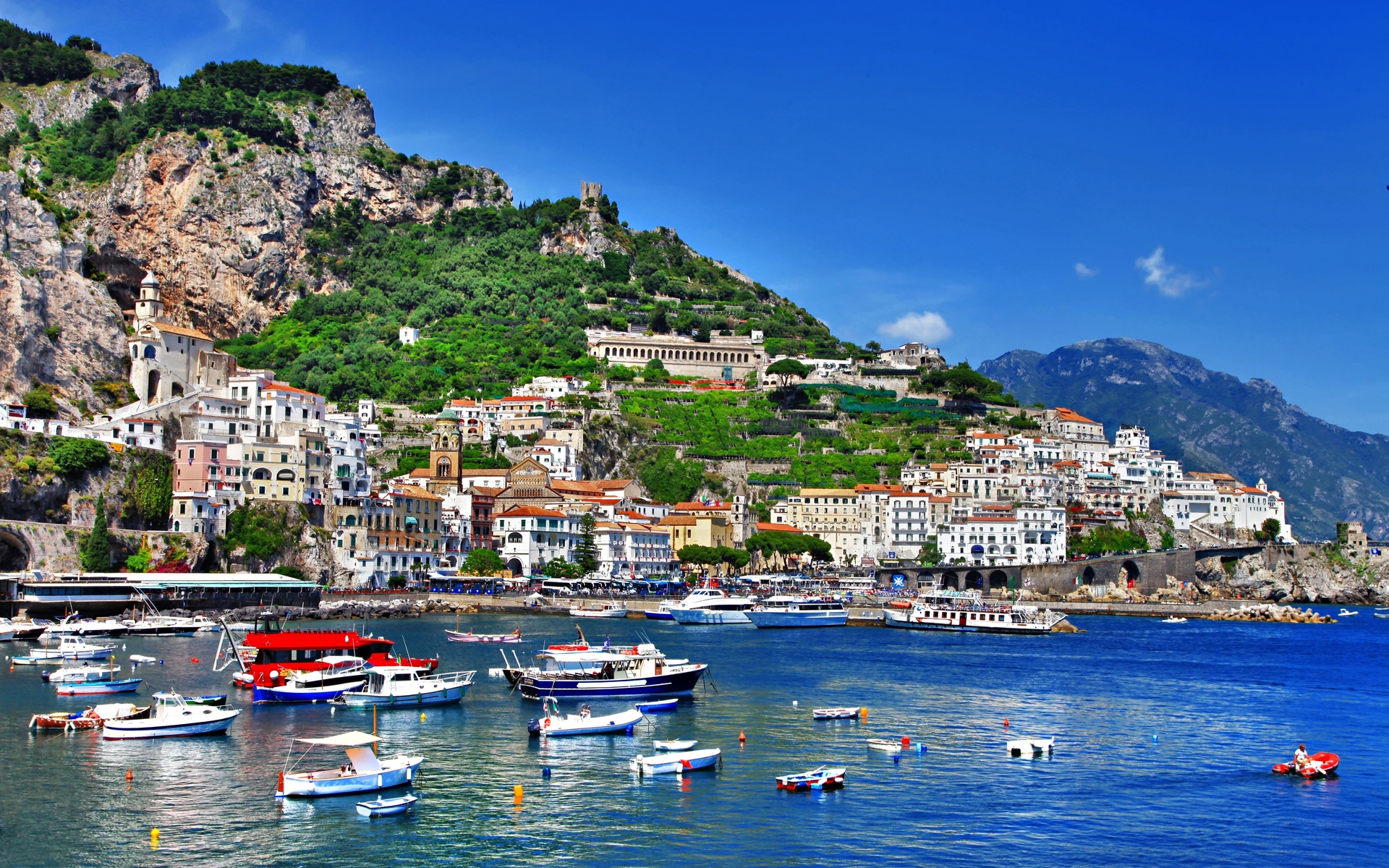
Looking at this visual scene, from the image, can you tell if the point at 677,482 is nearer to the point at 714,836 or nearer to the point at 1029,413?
the point at 1029,413

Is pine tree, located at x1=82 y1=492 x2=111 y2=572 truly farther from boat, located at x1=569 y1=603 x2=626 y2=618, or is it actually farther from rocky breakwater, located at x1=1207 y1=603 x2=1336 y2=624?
rocky breakwater, located at x1=1207 y1=603 x2=1336 y2=624

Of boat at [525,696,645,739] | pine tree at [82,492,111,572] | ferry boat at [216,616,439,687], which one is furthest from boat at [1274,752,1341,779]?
pine tree at [82,492,111,572]

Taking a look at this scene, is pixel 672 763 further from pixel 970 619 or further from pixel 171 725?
pixel 970 619

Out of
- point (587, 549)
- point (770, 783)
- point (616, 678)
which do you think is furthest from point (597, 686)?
point (587, 549)

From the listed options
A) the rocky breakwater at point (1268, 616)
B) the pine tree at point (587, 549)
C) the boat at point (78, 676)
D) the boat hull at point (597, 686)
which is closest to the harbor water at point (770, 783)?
the boat hull at point (597, 686)

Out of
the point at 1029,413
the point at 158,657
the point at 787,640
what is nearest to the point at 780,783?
the point at 158,657

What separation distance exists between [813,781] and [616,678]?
13900mm

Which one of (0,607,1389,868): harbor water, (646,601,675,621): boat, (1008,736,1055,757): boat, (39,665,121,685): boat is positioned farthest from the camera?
(646,601,675,621): boat

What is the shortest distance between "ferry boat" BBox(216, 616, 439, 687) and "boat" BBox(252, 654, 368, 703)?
0.14m

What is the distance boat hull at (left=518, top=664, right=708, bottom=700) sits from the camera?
1598 inches

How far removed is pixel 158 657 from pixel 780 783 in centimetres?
3137

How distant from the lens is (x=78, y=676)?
41.1 m

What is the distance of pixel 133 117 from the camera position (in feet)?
452

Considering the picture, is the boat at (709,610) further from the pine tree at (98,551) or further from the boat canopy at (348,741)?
the boat canopy at (348,741)
